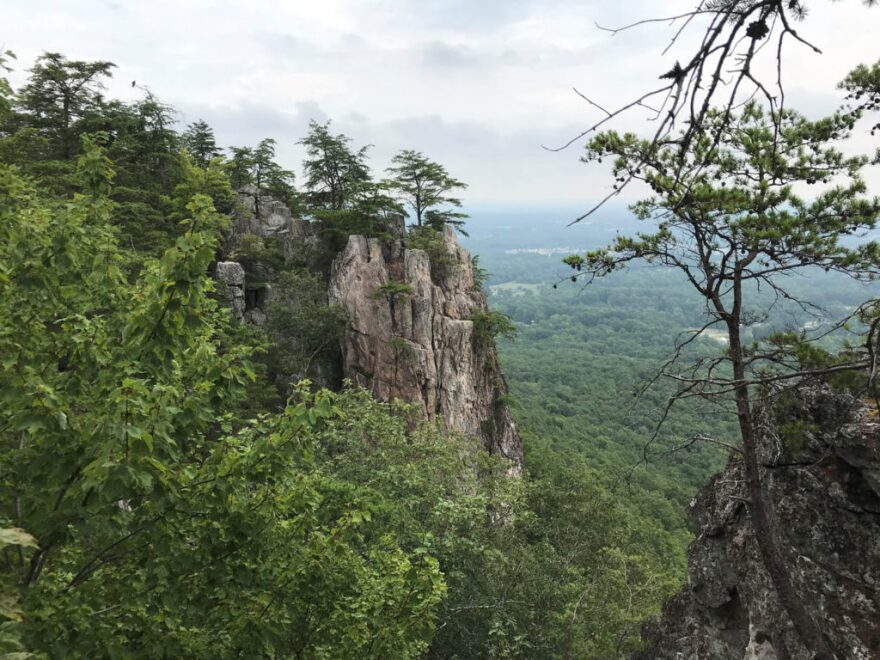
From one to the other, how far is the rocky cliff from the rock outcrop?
14.6 m

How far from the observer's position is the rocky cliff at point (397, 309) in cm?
2333

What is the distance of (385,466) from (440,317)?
45.5ft

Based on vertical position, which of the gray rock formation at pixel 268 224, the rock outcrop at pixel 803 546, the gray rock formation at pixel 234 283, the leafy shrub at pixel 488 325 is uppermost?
the gray rock formation at pixel 268 224

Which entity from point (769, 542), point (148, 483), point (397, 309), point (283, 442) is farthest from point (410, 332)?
point (148, 483)

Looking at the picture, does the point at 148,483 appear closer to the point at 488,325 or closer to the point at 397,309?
the point at 397,309

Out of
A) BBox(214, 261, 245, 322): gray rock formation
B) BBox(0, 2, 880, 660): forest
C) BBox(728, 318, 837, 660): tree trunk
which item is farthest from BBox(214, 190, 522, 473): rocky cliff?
BBox(728, 318, 837, 660): tree trunk

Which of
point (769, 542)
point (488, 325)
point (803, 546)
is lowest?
point (803, 546)

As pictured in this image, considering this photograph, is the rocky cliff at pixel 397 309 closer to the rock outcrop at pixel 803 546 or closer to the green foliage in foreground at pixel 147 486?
the rock outcrop at pixel 803 546

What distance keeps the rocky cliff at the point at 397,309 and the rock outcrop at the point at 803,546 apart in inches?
573

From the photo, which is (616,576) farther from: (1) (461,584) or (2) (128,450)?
(2) (128,450)

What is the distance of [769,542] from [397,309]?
19.1 m

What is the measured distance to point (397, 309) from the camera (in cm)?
2395

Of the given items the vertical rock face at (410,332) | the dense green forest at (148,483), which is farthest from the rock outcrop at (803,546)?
the vertical rock face at (410,332)

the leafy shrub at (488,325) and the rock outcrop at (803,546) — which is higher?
the leafy shrub at (488,325)
